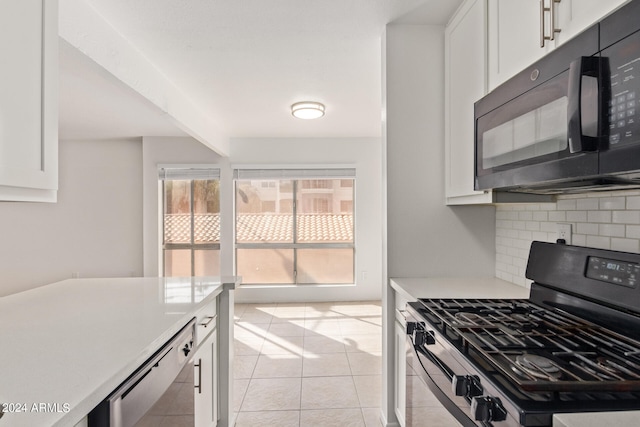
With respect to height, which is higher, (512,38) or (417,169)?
(512,38)

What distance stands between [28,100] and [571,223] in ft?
6.83

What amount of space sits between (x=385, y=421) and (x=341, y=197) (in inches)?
141

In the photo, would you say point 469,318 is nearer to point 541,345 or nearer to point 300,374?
point 541,345

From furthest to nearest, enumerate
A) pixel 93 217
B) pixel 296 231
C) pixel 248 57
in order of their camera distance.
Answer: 1. pixel 296 231
2. pixel 93 217
3. pixel 248 57

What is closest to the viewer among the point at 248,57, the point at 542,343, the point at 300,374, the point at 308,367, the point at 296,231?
the point at 542,343

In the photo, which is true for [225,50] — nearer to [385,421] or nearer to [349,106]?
[349,106]

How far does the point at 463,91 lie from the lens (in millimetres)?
1844

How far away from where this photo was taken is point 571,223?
62.3 inches

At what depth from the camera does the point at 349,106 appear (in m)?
3.62

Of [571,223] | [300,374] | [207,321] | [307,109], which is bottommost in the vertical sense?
[300,374]

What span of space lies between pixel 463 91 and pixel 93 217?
4.97 meters

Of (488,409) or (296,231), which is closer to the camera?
(488,409)

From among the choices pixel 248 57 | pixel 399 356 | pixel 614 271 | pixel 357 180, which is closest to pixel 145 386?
pixel 399 356

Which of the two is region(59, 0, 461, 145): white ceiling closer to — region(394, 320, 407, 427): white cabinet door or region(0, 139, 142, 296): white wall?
region(0, 139, 142, 296): white wall
